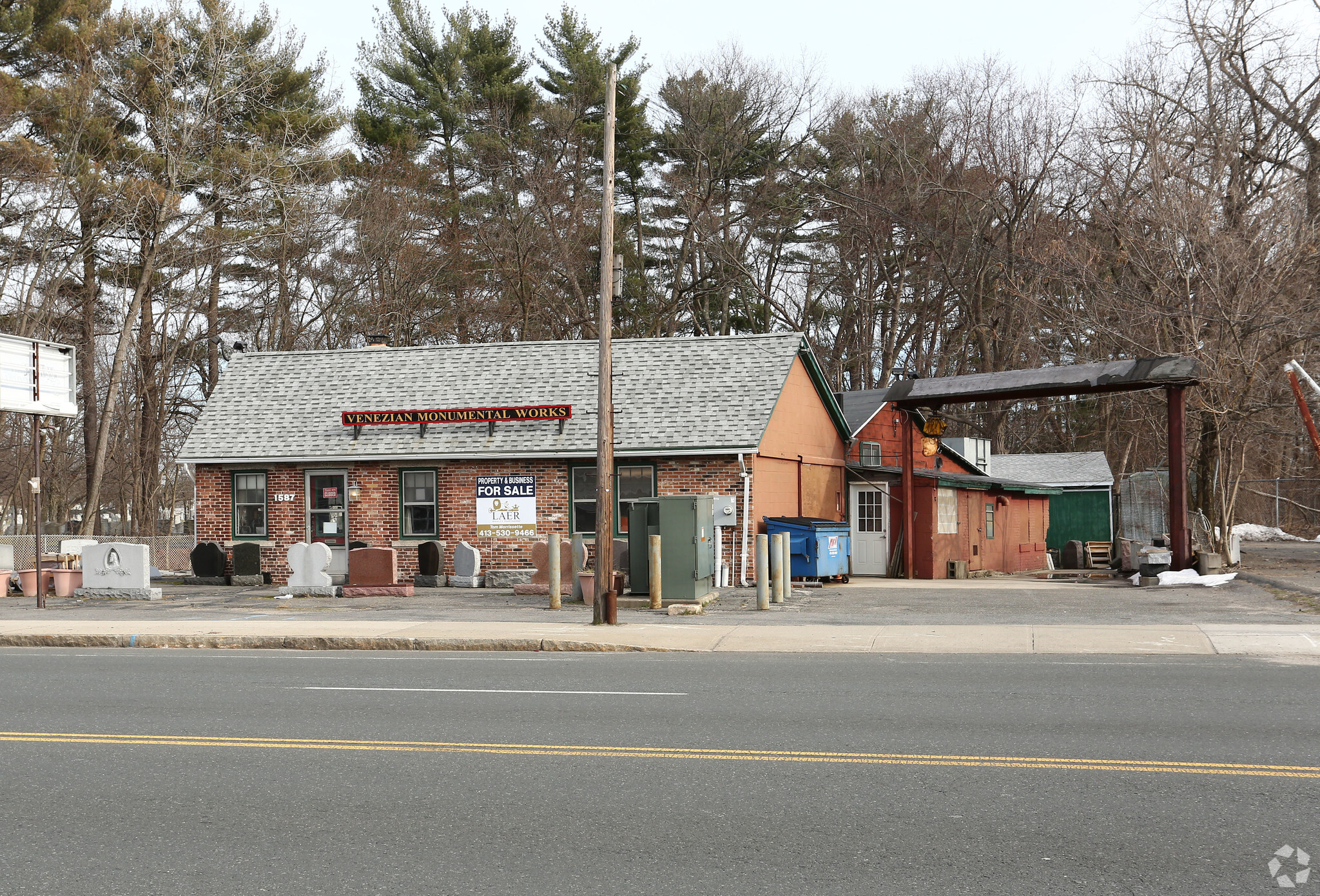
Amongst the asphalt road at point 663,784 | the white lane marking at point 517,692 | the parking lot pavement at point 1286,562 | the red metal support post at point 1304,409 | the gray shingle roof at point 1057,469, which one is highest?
the red metal support post at point 1304,409

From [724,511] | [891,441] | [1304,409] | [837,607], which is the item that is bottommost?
[837,607]

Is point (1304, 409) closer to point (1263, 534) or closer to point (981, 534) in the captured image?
point (981, 534)

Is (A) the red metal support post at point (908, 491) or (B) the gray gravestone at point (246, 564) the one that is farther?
(A) the red metal support post at point (908, 491)

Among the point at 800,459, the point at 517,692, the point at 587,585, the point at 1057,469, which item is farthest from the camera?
the point at 1057,469

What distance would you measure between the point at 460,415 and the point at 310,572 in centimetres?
523

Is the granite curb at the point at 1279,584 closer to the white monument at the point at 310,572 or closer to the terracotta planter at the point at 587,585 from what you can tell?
the terracotta planter at the point at 587,585

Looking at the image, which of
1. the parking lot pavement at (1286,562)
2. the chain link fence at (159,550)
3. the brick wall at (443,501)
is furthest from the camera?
the chain link fence at (159,550)

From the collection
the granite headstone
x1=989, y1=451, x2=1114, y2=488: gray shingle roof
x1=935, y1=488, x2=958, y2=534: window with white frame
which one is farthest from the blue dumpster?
x1=989, y1=451, x2=1114, y2=488: gray shingle roof

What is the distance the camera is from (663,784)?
727 centimetres

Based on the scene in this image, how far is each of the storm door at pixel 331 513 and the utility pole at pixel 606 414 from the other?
10873 mm

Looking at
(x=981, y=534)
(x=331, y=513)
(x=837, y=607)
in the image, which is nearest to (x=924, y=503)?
(x=981, y=534)

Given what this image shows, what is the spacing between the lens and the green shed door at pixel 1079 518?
3975 cm

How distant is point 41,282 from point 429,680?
1288 inches

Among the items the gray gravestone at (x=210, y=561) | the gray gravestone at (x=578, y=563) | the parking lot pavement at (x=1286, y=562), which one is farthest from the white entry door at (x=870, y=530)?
the gray gravestone at (x=210, y=561)
